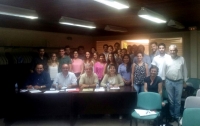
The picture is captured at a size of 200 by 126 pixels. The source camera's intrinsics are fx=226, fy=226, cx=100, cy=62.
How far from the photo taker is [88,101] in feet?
17.2

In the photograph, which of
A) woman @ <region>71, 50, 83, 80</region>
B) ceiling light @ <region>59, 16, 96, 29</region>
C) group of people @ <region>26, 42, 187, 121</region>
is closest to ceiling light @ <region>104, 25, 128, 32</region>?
ceiling light @ <region>59, 16, 96, 29</region>

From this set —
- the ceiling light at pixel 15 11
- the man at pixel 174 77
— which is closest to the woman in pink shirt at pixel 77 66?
the ceiling light at pixel 15 11

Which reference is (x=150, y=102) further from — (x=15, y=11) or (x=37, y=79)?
(x=15, y=11)

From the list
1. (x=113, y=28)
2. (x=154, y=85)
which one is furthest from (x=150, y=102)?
(x=113, y=28)

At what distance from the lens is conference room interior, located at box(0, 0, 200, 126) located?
4.60 meters

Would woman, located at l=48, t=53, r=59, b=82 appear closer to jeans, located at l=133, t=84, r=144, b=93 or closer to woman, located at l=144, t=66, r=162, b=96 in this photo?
jeans, located at l=133, t=84, r=144, b=93

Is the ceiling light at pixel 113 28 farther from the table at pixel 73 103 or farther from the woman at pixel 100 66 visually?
the table at pixel 73 103

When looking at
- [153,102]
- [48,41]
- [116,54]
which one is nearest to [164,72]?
[153,102]

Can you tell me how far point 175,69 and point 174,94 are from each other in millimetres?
572

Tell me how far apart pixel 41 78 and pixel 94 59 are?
174 cm

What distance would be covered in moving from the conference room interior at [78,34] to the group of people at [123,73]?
20.8 inches

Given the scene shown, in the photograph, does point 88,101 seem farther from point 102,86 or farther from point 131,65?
point 131,65

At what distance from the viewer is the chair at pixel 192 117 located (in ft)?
10.0

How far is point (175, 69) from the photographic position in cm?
486
